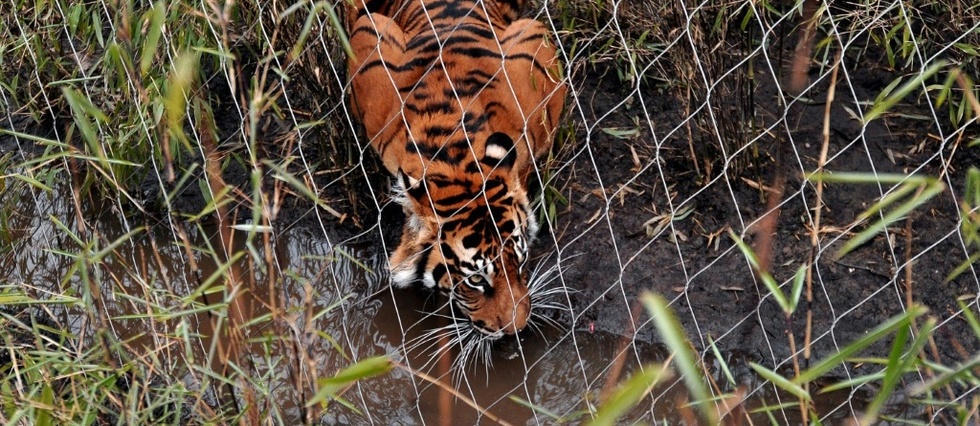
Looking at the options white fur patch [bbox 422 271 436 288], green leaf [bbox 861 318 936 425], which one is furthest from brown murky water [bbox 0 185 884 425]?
green leaf [bbox 861 318 936 425]

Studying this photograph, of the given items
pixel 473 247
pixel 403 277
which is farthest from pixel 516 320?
pixel 403 277

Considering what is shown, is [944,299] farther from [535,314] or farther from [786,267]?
[535,314]

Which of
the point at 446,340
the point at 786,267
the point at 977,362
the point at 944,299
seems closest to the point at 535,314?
the point at 446,340

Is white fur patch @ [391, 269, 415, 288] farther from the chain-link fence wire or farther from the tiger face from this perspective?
the chain-link fence wire

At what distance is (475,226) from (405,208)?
215mm

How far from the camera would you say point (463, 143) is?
246cm

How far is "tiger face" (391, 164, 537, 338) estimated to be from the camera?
233 cm

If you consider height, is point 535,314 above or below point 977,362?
below

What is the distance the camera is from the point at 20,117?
311cm

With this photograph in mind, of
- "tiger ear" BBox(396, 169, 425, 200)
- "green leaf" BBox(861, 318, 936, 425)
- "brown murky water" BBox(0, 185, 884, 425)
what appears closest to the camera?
"green leaf" BBox(861, 318, 936, 425)

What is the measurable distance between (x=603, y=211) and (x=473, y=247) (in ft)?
1.55

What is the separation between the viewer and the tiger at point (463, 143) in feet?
7.72

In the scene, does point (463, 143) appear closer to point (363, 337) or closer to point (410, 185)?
point (410, 185)

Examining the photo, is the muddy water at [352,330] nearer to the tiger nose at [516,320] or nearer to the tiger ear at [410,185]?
the tiger nose at [516,320]
